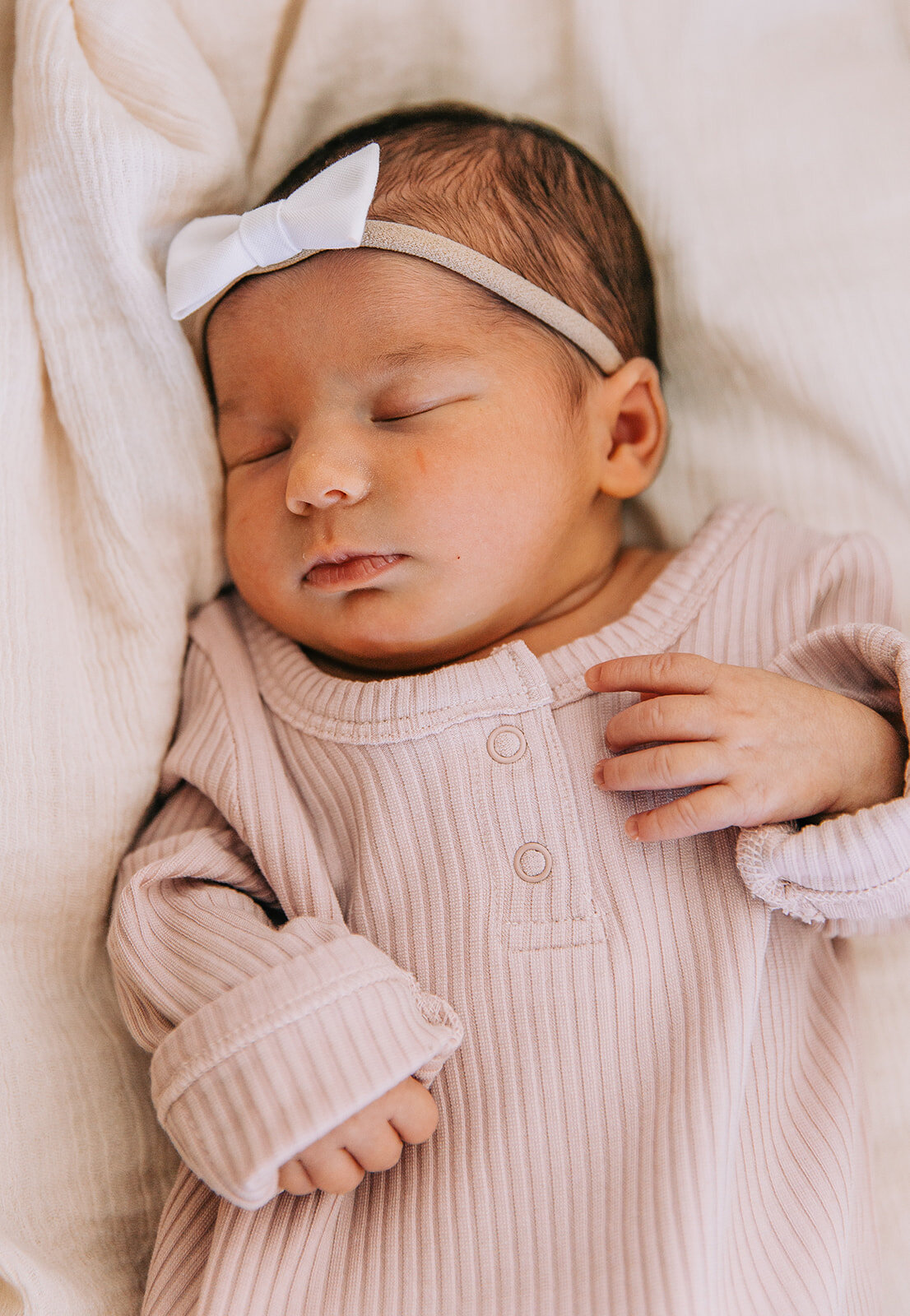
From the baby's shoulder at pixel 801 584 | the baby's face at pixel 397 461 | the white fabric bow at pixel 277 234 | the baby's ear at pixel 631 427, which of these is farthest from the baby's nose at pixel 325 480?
the baby's shoulder at pixel 801 584

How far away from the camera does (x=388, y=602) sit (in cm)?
128

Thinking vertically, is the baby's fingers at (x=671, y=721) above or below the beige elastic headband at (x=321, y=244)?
below

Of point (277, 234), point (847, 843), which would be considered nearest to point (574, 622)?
point (847, 843)

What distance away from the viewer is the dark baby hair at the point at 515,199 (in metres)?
1.35

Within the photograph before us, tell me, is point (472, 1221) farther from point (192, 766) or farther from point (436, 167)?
point (436, 167)

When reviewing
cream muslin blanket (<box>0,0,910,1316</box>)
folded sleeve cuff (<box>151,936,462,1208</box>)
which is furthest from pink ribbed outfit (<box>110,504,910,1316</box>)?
cream muslin blanket (<box>0,0,910,1316</box>)

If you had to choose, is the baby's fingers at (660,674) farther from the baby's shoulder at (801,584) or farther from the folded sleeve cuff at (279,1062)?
the folded sleeve cuff at (279,1062)

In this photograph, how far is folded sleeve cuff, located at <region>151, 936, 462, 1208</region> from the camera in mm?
1008

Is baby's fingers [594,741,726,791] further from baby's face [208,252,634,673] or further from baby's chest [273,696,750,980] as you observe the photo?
baby's face [208,252,634,673]

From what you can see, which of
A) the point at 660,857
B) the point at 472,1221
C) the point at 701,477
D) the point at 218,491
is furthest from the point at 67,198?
the point at 472,1221

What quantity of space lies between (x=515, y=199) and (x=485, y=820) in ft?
2.67

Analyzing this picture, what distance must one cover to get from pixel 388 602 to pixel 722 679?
40 centimetres

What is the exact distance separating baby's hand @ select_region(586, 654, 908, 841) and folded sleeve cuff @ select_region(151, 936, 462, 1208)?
33 centimetres

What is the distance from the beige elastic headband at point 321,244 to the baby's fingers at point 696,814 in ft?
2.12
